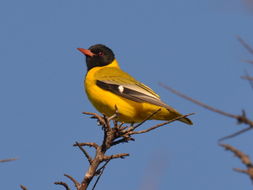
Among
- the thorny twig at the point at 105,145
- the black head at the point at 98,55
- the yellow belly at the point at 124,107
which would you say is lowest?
the thorny twig at the point at 105,145

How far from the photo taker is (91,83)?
6.32m

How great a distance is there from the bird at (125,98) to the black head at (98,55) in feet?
2.85

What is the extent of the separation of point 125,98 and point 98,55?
2000 mm

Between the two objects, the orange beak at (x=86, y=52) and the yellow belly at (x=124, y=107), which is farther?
the orange beak at (x=86, y=52)

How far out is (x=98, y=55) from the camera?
780 cm

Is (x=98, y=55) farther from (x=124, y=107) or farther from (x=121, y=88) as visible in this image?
(x=124, y=107)

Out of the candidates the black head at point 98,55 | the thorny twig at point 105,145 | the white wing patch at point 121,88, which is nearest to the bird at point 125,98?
the white wing patch at point 121,88

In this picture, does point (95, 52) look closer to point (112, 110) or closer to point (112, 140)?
point (112, 110)

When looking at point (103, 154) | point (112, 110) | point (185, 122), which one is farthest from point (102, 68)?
point (103, 154)

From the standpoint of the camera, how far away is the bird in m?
5.88

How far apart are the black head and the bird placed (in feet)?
2.85

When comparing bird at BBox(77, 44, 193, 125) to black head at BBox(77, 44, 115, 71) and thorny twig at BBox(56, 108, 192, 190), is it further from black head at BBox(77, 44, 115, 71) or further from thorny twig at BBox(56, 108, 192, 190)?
thorny twig at BBox(56, 108, 192, 190)

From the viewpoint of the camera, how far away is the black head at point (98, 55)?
764cm

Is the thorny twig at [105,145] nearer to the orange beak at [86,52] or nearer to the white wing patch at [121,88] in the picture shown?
the white wing patch at [121,88]
